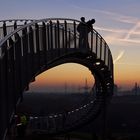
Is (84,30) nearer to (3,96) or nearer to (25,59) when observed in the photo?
(25,59)

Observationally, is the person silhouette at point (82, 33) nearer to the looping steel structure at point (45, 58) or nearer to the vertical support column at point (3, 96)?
the looping steel structure at point (45, 58)

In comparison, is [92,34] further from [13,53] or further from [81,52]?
[13,53]

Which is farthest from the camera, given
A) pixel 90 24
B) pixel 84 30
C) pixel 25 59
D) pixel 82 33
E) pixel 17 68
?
pixel 90 24

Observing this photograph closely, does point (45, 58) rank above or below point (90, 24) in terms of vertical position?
below

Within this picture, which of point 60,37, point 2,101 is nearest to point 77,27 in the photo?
point 60,37

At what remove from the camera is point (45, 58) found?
2888cm

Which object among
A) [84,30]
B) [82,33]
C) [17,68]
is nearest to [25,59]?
[17,68]

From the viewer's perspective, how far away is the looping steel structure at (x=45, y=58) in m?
21.4

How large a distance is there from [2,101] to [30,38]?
6142mm

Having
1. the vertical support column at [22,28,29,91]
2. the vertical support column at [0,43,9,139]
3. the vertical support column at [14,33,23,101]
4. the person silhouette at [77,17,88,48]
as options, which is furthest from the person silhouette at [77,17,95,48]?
the vertical support column at [0,43,9,139]

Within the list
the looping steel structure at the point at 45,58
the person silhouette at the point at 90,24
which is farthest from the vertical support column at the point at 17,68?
the person silhouette at the point at 90,24

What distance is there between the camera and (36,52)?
90.3 feet

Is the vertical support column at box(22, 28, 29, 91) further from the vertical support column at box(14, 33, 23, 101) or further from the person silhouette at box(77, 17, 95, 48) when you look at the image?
the person silhouette at box(77, 17, 95, 48)

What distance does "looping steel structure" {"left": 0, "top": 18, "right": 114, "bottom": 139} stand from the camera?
A: 70.2 ft
